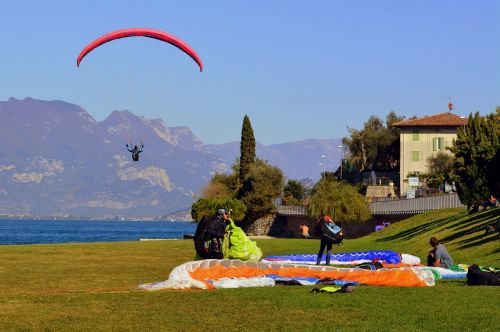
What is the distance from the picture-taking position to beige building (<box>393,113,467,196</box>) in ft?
427

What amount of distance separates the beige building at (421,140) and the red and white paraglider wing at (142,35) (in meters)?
86.9

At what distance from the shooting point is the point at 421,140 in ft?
429

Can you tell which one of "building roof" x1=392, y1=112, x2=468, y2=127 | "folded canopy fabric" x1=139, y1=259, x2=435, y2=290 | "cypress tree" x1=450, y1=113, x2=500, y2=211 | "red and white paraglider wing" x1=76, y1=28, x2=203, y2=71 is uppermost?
"building roof" x1=392, y1=112, x2=468, y2=127

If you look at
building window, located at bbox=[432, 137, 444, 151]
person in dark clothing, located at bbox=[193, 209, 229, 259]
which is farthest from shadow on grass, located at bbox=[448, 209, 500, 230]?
building window, located at bbox=[432, 137, 444, 151]

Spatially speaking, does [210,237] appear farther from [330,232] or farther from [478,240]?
[478,240]

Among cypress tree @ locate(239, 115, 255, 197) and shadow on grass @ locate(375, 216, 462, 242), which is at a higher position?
cypress tree @ locate(239, 115, 255, 197)

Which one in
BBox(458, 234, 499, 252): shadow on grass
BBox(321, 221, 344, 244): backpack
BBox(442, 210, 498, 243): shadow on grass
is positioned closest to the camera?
BBox(321, 221, 344, 244): backpack

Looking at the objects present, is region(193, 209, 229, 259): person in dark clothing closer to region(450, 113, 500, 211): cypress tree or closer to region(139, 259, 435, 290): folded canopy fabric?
region(139, 259, 435, 290): folded canopy fabric

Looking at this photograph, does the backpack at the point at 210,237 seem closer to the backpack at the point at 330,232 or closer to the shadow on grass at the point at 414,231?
the backpack at the point at 330,232

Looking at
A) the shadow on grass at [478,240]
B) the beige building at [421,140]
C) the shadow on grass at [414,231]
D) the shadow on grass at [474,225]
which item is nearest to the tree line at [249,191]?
the beige building at [421,140]

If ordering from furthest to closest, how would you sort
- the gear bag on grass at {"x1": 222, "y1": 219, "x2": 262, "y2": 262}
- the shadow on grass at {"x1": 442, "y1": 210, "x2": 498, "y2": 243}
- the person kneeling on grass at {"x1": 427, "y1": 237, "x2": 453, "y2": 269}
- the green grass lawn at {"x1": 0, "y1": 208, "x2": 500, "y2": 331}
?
the shadow on grass at {"x1": 442, "y1": 210, "x2": 498, "y2": 243}, the person kneeling on grass at {"x1": 427, "y1": 237, "x2": 453, "y2": 269}, the gear bag on grass at {"x1": 222, "y1": 219, "x2": 262, "y2": 262}, the green grass lawn at {"x1": 0, "y1": 208, "x2": 500, "y2": 331}

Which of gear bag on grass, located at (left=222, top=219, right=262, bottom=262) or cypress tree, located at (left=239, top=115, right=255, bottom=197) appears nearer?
gear bag on grass, located at (left=222, top=219, right=262, bottom=262)

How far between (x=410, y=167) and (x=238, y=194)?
2279cm

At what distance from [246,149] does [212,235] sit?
10421 centimetres
